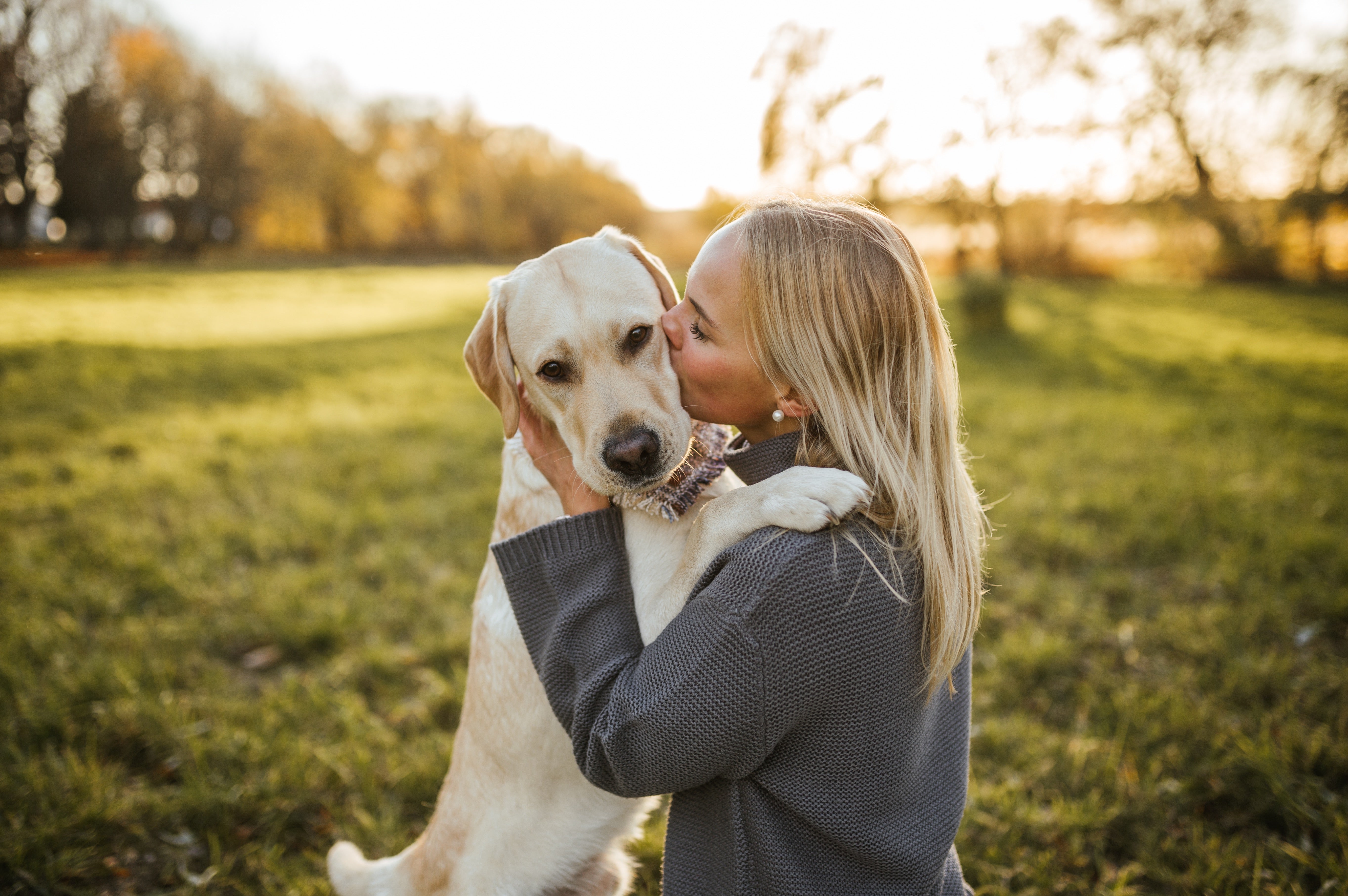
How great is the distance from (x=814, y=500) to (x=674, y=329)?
2.89 feet

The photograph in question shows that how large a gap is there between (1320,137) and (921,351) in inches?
1129

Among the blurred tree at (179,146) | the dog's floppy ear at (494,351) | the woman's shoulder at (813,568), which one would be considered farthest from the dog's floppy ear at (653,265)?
the blurred tree at (179,146)

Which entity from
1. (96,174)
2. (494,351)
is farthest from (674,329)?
(96,174)

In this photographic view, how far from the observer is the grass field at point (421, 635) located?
111 inches

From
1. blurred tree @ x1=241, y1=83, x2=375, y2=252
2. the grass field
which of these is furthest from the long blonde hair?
blurred tree @ x1=241, y1=83, x2=375, y2=252

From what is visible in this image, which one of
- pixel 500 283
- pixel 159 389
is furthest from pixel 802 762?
pixel 159 389

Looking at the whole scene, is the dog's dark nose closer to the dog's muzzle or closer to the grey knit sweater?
the dog's muzzle

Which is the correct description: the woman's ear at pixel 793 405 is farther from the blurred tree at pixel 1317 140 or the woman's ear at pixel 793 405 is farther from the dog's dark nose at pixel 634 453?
the blurred tree at pixel 1317 140

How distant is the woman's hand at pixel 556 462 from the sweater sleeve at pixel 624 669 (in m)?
0.20

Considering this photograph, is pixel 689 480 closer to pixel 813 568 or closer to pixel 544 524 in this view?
pixel 544 524

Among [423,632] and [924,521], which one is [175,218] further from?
[924,521]

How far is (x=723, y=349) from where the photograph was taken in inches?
75.9

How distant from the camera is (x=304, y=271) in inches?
1151

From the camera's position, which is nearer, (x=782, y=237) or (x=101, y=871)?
(x=782, y=237)
